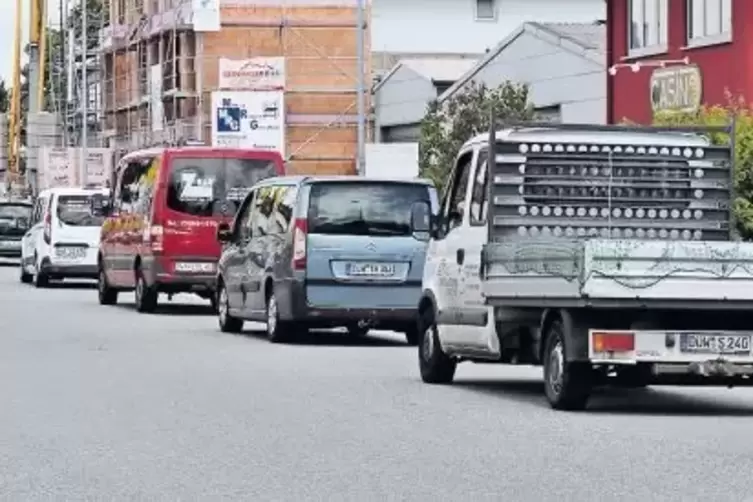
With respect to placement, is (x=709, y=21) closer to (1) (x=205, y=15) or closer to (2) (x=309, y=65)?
(1) (x=205, y=15)

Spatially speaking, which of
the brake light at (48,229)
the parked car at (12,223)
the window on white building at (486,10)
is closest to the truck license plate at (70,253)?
the brake light at (48,229)

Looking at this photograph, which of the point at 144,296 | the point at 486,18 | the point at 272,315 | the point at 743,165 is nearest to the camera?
the point at 272,315

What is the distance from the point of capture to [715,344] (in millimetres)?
15727

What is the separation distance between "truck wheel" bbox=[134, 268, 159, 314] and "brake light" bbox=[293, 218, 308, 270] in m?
7.90

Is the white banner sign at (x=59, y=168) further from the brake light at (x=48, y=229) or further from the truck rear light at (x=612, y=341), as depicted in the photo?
the truck rear light at (x=612, y=341)

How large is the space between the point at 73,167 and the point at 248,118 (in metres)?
20.8

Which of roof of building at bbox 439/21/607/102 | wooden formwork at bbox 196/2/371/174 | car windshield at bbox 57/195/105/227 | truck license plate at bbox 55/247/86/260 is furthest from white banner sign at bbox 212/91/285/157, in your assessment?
truck license plate at bbox 55/247/86/260

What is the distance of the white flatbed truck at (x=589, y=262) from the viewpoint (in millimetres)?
15461

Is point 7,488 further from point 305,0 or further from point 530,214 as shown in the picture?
point 305,0

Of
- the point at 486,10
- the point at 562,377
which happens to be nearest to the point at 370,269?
the point at 562,377

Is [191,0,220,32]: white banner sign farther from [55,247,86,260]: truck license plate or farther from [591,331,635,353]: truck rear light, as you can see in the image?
[591,331,635,353]: truck rear light

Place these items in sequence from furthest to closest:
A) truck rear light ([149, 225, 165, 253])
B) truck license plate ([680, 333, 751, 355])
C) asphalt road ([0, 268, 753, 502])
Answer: truck rear light ([149, 225, 165, 253]) → truck license plate ([680, 333, 751, 355]) → asphalt road ([0, 268, 753, 502])

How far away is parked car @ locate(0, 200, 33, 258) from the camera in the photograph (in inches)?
2238

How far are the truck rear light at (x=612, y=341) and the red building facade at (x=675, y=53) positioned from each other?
776 inches
